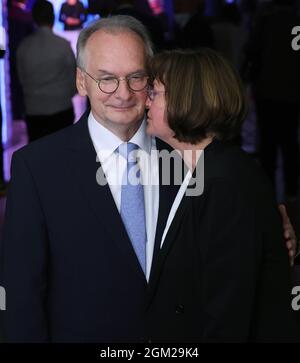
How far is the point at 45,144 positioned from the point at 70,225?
0.76 ft

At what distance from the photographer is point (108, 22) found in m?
2.02

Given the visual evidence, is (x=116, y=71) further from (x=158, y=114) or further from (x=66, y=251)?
(x=66, y=251)

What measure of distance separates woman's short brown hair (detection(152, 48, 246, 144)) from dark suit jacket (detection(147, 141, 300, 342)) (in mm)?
60

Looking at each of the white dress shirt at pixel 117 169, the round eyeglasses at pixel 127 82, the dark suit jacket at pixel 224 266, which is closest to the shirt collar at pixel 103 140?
the white dress shirt at pixel 117 169

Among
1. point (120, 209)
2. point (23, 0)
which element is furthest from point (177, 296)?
point (23, 0)

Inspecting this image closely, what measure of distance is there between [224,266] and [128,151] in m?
0.44

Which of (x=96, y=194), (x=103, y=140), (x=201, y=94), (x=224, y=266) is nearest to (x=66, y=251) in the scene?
(x=96, y=194)

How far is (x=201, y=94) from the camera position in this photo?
186 cm

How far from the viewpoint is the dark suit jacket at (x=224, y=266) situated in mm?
1783

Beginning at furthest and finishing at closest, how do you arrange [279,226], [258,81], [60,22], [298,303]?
[60,22] → [258,81] → [298,303] → [279,226]

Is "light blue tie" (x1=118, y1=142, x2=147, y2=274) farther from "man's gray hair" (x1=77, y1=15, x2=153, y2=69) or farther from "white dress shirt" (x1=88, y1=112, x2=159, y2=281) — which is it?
"man's gray hair" (x1=77, y1=15, x2=153, y2=69)

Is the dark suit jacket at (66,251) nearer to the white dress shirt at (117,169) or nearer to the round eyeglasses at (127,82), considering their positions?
the white dress shirt at (117,169)

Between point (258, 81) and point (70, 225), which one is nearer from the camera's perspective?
point (70, 225)
